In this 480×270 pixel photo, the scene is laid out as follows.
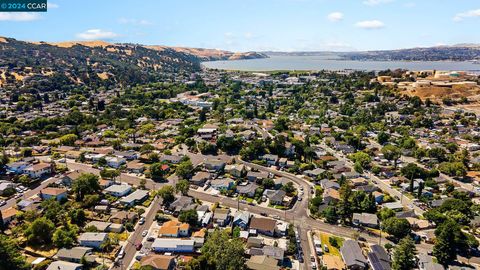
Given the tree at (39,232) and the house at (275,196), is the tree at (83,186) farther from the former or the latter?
the house at (275,196)

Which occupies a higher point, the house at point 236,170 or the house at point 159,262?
the house at point 236,170

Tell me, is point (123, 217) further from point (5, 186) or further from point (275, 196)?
point (5, 186)

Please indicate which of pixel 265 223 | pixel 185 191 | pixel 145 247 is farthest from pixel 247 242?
pixel 185 191

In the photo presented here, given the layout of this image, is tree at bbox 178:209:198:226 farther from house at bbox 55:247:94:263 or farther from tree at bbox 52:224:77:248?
tree at bbox 52:224:77:248

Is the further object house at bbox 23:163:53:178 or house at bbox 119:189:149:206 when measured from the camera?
house at bbox 23:163:53:178

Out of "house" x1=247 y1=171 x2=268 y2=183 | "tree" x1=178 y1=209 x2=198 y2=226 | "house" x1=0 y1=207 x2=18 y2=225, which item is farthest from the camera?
"house" x1=247 y1=171 x2=268 y2=183

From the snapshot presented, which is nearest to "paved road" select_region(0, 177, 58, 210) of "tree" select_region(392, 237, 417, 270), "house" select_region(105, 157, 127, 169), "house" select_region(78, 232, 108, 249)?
"house" select_region(105, 157, 127, 169)

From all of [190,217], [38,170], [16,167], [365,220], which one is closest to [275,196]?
[365,220]

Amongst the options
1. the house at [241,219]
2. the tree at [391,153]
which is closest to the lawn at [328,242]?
the house at [241,219]
